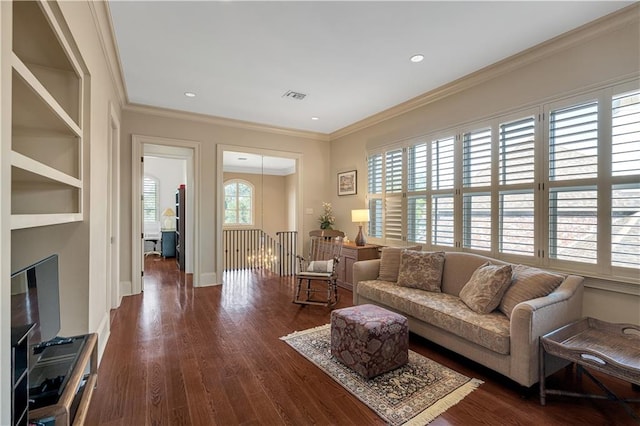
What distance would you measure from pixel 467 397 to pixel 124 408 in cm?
235

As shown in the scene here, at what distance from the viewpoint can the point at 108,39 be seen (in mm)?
2762

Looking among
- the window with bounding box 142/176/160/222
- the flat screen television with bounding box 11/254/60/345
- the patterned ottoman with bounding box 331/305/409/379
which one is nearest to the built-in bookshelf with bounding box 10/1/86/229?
the flat screen television with bounding box 11/254/60/345

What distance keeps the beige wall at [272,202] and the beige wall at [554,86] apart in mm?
4413

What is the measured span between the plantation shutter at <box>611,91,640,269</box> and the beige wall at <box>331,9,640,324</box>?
258 millimetres

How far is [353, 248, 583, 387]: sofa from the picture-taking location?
2.13 metres

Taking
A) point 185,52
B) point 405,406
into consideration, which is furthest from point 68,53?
point 405,406

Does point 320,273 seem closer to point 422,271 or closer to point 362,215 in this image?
point 362,215

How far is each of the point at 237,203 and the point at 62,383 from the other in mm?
6373

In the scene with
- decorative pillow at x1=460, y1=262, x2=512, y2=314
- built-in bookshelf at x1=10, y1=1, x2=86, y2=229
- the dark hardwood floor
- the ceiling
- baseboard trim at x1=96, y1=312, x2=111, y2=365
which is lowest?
the dark hardwood floor

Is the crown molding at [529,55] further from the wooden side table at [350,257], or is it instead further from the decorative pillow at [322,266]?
the decorative pillow at [322,266]

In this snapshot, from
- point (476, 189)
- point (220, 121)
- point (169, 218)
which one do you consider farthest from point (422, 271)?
point (169, 218)

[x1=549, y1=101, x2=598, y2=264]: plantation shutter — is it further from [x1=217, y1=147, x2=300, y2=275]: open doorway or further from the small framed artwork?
[x1=217, y1=147, x2=300, y2=275]: open doorway

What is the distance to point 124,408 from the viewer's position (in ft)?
6.63

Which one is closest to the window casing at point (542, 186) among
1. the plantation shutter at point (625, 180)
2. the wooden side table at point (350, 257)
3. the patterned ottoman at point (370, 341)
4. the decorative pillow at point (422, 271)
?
the plantation shutter at point (625, 180)
